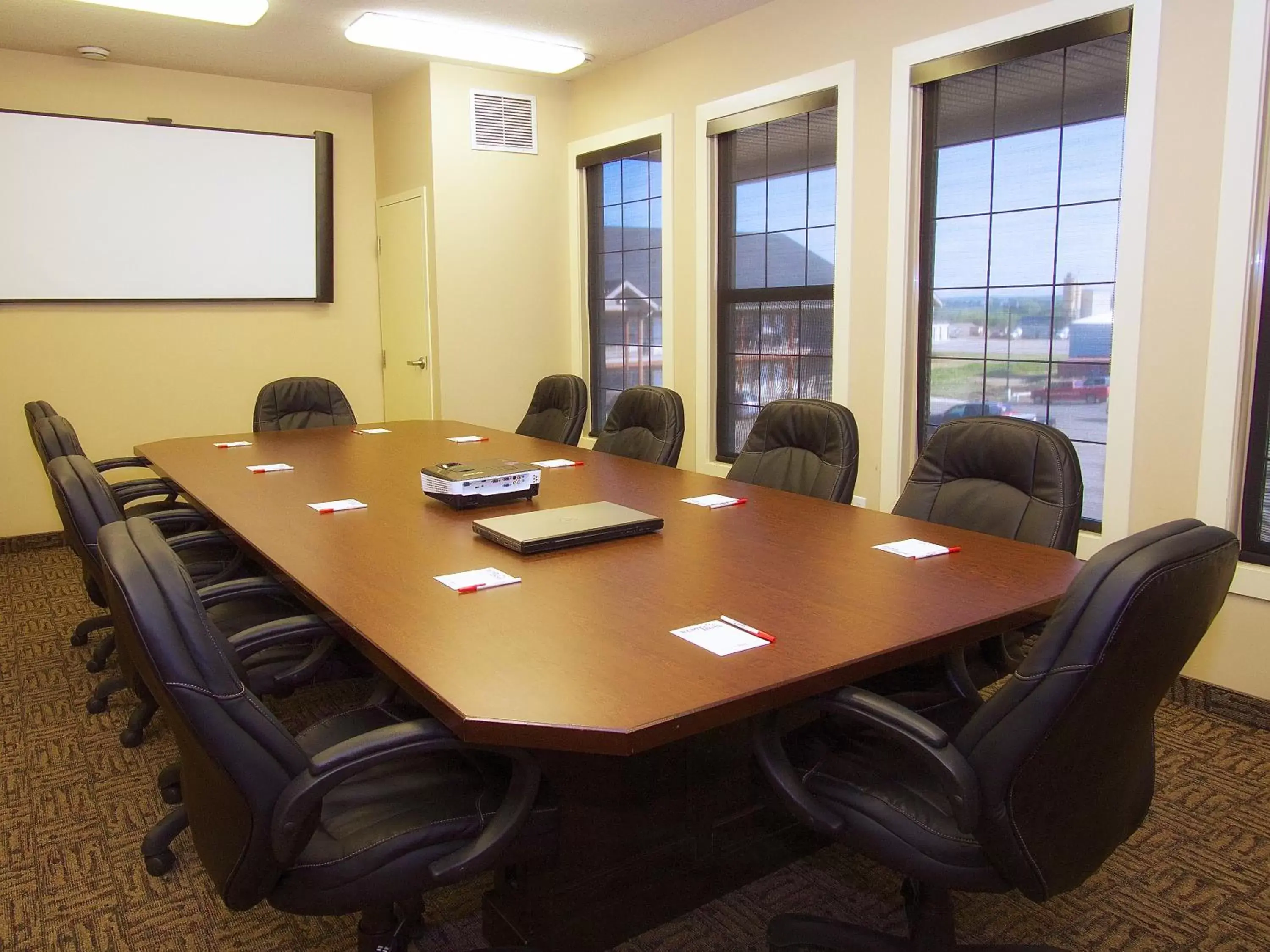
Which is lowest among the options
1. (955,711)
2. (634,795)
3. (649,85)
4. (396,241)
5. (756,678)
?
(634,795)

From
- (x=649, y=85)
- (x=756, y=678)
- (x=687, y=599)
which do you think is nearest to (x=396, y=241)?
(x=649, y=85)

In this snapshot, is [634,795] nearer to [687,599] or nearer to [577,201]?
[687,599]

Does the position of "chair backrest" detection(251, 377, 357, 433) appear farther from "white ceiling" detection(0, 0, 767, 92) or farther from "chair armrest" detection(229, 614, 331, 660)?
"chair armrest" detection(229, 614, 331, 660)

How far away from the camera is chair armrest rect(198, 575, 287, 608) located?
2.24 m

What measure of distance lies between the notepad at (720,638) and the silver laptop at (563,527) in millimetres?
651

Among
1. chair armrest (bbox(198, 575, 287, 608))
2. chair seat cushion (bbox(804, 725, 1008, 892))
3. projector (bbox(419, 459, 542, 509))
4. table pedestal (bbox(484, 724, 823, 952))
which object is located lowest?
table pedestal (bbox(484, 724, 823, 952))

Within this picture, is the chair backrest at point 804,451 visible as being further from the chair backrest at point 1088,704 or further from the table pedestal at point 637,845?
the chair backrest at point 1088,704

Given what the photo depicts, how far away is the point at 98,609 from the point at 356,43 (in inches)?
126

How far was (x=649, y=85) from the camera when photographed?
5.37 meters

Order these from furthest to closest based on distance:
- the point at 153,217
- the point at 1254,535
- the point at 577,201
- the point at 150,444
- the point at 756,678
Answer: the point at 577,201 → the point at 153,217 → the point at 150,444 → the point at 1254,535 → the point at 756,678

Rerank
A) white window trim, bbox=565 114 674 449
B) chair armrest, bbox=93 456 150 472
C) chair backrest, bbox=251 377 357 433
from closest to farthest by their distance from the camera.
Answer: chair armrest, bbox=93 456 150 472 → chair backrest, bbox=251 377 357 433 → white window trim, bbox=565 114 674 449

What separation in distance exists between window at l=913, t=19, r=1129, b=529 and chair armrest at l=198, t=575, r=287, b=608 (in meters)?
2.84

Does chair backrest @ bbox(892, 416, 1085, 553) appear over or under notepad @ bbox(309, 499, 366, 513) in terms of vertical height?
over

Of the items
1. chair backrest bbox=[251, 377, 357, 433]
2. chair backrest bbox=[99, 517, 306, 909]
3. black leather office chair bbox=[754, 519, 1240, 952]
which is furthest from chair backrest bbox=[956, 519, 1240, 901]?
chair backrest bbox=[251, 377, 357, 433]
